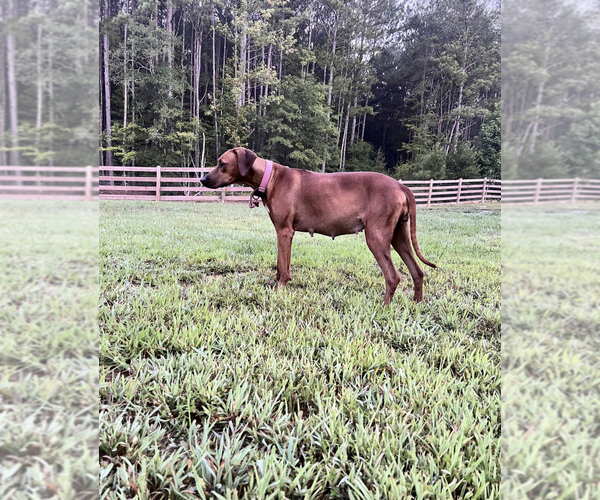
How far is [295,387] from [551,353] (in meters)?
0.79

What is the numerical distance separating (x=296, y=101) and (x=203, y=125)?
2040mm

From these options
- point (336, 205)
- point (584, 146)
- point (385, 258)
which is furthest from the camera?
point (336, 205)

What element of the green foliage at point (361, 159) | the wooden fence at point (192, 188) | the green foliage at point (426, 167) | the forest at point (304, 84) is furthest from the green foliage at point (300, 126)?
the green foliage at point (426, 167)

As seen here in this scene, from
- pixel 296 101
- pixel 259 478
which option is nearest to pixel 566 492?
pixel 259 478

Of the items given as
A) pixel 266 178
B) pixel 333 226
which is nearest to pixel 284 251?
pixel 333 226

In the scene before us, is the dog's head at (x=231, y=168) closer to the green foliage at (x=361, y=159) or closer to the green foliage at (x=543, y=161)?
the green foliage at (x=543, y=161)

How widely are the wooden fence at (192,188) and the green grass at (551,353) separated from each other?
216 inches

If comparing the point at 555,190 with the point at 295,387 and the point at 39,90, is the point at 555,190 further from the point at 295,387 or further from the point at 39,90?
the point at 295,387

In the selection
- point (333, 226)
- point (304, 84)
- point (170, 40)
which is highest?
point (170, 40)

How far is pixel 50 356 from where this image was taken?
0.26 m

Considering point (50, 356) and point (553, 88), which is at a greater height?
point (553, 88)

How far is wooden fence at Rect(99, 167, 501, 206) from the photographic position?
5605mm

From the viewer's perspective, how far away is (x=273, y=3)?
5945 millimetres

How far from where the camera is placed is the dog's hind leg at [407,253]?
1.78m
